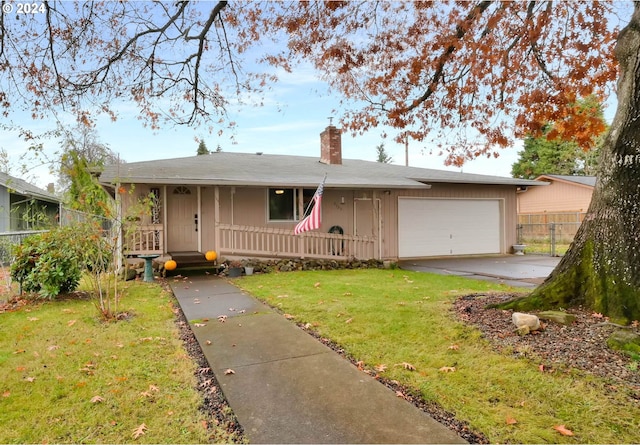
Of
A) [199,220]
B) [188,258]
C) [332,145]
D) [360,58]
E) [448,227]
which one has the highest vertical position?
[360,58]

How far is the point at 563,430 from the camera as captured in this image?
2.48m

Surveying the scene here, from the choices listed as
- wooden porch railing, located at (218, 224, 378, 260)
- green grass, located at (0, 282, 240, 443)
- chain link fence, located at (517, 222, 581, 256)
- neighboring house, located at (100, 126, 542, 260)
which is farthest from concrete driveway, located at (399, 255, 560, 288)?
chain link fence, located at (517, 222, 581, 256)

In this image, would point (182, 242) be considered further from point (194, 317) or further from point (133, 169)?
point (194, 317)

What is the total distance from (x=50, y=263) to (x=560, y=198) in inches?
1107

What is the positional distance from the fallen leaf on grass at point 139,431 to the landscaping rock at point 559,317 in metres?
4.14

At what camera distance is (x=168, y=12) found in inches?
305

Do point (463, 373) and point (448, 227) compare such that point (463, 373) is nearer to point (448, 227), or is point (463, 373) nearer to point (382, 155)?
point (448, 227)

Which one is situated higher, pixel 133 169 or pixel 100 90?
pixel 100 90

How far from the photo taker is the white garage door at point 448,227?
13727 mm

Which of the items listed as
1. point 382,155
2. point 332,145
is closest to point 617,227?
point 332,145

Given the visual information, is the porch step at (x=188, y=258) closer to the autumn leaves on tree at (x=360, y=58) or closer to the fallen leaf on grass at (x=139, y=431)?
the autumn leaves on tree at (x=360, y=58)

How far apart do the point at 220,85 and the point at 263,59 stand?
1.42 metres

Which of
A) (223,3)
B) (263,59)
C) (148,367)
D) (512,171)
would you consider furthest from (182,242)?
(512,171)

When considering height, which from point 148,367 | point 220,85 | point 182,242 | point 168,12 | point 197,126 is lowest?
point 148,367
